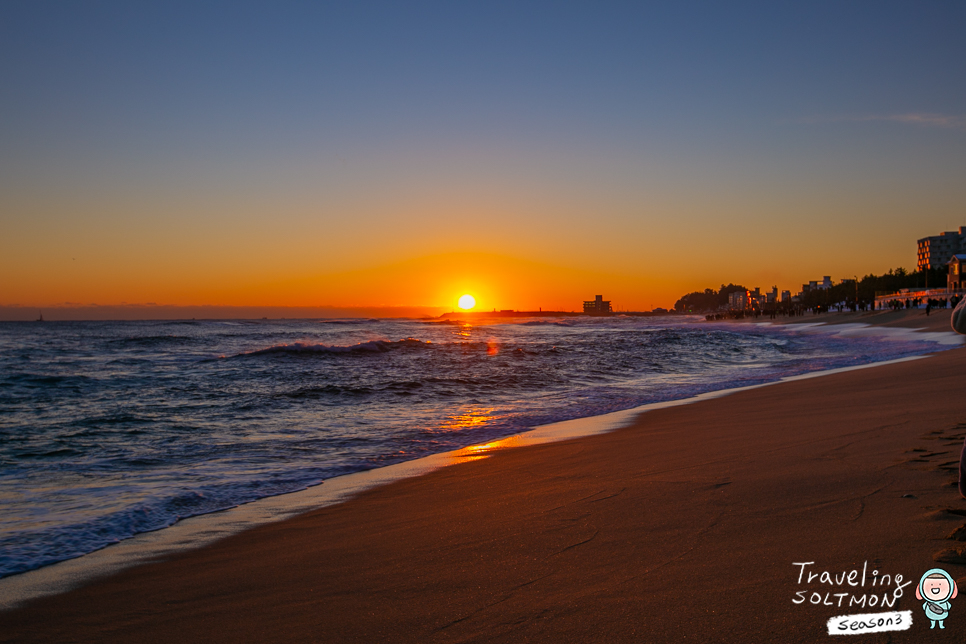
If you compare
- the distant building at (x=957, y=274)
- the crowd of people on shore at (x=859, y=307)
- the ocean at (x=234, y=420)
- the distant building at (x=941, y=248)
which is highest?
the distant building at (x=941, y=248)

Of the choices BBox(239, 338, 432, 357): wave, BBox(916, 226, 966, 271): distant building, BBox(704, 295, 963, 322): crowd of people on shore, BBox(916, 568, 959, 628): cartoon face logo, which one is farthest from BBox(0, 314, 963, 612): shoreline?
BBox(916, 226, 966, 271): distant building

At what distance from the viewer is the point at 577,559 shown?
3.06 m

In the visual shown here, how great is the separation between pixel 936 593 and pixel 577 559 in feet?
4.88

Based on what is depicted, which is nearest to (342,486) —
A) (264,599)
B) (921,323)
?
(264,599)

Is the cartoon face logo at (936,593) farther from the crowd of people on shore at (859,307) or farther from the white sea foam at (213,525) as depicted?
the crowd of people on shore at (859,307)

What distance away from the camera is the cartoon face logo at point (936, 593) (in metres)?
2.13

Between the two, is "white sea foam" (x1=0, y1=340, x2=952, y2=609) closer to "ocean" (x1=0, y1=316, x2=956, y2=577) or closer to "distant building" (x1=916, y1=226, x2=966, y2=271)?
"ocean" (x1=0, y1=316, x2=956, y2=577)

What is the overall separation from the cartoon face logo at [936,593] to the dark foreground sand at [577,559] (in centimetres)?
4

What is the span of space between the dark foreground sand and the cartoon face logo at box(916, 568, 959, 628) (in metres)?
0.04

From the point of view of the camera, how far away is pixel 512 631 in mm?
2352

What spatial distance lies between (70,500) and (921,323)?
52.5 m

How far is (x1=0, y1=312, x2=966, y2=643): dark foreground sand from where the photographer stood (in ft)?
7.85

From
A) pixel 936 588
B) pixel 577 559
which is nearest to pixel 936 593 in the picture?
pixel 936 588

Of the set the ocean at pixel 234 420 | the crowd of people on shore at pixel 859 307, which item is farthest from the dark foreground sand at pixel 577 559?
the crowd of people on shore at pixel 859 307
